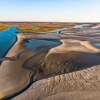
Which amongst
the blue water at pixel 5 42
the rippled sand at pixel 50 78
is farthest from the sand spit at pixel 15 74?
the blue water at pixel 5 42

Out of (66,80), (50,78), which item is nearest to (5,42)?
(50,78)

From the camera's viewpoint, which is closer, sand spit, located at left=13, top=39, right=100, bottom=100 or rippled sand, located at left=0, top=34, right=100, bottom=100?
sand spit, located at left=13, top=39, right=100, bottom=100

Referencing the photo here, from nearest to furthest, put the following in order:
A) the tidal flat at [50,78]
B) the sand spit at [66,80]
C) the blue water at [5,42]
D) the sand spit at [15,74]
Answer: the sand spit at [66,80] < the tidal flat at [50,78] < the sand spit at [15,74] < the blue water at [5,42]

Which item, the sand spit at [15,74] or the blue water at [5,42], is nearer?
the sand spit at [15,74]

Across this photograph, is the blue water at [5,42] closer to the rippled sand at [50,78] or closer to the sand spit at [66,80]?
the rippled sand at [50,78]

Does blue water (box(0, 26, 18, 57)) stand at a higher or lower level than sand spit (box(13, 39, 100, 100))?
lower

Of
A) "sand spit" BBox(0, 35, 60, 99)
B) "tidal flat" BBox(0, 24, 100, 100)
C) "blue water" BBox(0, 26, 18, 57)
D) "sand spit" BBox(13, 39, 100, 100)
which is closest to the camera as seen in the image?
"sand spit" BBox(13, 39, 100, 100)

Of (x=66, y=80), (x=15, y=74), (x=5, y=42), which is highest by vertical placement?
(x=66, y=80)

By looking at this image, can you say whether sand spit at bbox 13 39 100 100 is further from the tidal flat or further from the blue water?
the blue water

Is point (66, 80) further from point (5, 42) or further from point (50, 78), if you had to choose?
point (5, 42)

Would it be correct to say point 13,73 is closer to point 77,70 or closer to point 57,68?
point 57,68

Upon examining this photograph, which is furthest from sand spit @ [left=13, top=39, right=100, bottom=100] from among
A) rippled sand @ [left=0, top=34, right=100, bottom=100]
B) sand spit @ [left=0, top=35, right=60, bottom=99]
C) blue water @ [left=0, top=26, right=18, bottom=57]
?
blue water @ [left=0, top=26, right=18, bottom=57]
